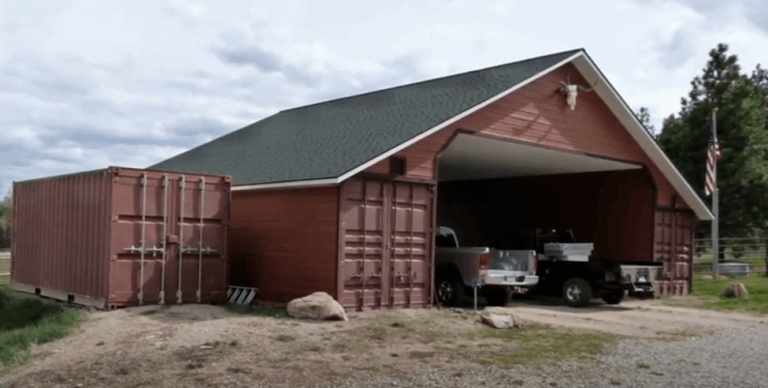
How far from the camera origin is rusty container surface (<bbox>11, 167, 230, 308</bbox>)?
14391 millimetres

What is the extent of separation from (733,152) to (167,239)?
108 ft

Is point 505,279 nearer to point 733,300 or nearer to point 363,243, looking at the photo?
point 363,243

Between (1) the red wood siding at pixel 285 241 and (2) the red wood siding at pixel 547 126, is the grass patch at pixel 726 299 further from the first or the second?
(1) the red wood siding at pixel 285 241

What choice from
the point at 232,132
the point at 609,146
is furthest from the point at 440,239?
the point at 232,132

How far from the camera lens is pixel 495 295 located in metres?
17.8

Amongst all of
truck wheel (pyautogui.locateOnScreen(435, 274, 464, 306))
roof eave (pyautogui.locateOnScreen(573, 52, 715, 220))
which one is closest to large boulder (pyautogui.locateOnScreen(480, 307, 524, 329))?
truck wheel (pyautogui.locateOnScreen(435, 274, 464, 306))

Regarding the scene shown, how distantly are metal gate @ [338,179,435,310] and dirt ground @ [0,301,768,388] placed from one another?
53cm

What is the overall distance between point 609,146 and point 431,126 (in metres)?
6.94

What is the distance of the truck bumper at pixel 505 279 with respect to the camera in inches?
658

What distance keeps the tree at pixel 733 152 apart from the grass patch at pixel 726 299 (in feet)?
43.1

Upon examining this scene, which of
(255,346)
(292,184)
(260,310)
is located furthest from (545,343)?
(292,184)

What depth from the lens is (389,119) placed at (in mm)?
18141

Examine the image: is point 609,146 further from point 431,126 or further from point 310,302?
point 310,302

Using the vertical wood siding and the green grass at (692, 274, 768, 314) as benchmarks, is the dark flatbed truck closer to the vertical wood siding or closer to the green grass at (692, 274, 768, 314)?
the vertical wood siding
